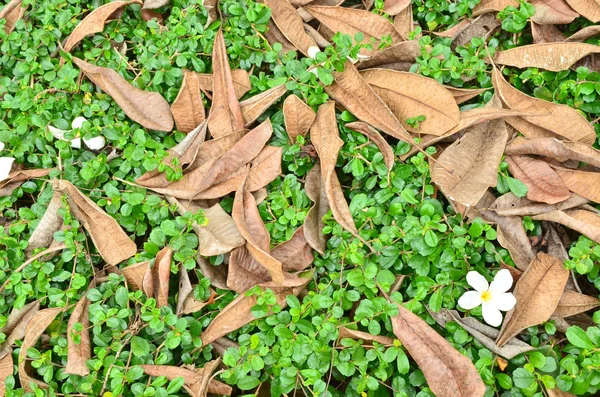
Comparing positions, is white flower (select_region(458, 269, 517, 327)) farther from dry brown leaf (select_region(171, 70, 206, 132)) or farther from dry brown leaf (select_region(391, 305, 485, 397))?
dry brown leaf (select_region(171, 70, 206, 132))

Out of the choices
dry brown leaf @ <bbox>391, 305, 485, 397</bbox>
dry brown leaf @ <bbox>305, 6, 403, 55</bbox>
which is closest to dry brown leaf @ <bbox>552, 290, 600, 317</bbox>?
dry brown leaf @ <bbox>391, 305, 485, 397</bbox>

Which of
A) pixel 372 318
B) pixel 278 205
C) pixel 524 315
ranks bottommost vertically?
pixel 524 315

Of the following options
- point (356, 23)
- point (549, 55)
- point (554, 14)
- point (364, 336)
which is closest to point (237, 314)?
point (364, 336)

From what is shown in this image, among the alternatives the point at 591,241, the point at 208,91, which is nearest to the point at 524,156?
the point at 591,241

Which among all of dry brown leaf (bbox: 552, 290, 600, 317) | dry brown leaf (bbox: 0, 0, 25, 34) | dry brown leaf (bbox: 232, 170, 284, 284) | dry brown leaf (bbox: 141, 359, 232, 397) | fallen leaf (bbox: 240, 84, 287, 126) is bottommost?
dry brown leaf (bbox: 552, 290, 600, 317)

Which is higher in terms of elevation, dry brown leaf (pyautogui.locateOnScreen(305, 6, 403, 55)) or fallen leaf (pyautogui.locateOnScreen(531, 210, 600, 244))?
dry brown leaf (pyautogui.locateOnScreen(305, 6, 403, 55))

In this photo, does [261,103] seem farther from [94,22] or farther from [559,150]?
[559,150]

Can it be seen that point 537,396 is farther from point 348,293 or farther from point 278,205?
point 278,205
